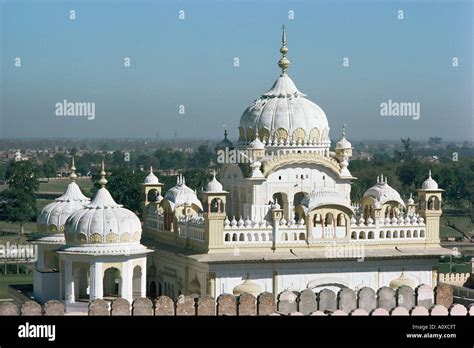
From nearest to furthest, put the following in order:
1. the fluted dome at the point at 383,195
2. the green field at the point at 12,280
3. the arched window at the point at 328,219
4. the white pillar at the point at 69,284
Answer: the white pillar at the point at 69,284 → the arched window at the point at 328,219 → the fluted dome at the point at 383,195 → the green field at the point at 12,280

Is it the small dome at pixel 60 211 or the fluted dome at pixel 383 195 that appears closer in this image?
the small dome at pixel 60 211

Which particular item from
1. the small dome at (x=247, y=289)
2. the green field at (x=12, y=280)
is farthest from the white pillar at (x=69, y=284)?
the green field at (x=12, y=280)

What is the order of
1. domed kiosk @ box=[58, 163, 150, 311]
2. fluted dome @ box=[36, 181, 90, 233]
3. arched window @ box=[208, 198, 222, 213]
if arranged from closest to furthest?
1. domed kiosk @ box=[58, 163, 150, 311]
2. arched window @ box=[208, 198, 222, 213]
3. fluted dome @ box=[36, 181, 90, 233]

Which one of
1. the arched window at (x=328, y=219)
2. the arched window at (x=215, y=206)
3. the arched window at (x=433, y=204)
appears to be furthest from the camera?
the arched window at (x=433, y=204)

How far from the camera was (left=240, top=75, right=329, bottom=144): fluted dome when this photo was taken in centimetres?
3209

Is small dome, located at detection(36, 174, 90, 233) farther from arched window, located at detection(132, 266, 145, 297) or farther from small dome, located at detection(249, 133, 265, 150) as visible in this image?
small dome, located at detection(249, 133, 265, 150)

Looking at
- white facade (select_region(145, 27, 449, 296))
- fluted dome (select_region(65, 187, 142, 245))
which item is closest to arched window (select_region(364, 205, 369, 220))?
white facade (select_region(145, 27, 449, 296))

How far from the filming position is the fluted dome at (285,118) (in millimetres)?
→ 32094

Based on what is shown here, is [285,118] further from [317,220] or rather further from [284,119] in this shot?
[317,220]

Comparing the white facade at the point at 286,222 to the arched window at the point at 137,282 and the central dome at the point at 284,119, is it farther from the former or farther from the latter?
the arched window at the point at 137,282

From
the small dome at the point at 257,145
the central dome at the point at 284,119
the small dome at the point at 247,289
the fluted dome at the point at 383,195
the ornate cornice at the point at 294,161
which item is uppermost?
the central dome at the point at 284,119

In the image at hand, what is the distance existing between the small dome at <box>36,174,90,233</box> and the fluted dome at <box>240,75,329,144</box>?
386 centimetres
